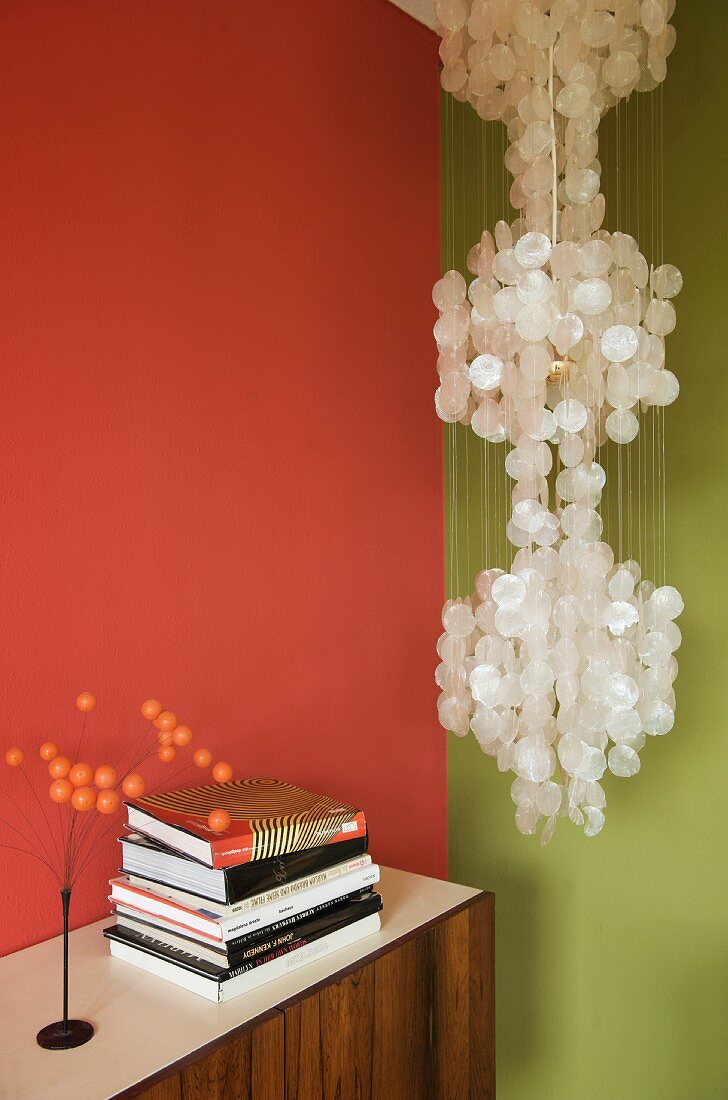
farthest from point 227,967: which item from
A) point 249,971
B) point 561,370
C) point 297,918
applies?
point 561,370

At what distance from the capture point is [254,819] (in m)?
1.40

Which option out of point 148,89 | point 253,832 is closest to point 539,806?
point 253,832

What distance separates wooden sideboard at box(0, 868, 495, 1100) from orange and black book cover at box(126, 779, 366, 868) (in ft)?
0.59

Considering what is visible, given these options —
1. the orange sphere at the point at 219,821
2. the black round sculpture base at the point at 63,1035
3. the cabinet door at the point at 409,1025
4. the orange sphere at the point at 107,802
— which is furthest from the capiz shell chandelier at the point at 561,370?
the black round sculpture base at the point at 63,1035

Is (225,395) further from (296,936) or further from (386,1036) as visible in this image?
(386,1036)

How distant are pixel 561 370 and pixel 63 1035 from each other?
1177 mm

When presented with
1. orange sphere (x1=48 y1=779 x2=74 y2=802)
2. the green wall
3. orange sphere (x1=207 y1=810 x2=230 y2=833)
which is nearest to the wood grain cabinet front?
orange sphere (x1=207 y1=810 x2=230 y2=833)

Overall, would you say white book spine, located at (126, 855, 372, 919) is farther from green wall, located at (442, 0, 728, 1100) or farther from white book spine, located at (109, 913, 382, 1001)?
green wall, located at (442, 0, 728, 1100)

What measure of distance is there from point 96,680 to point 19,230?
2.44 ft

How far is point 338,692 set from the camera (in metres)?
2.12

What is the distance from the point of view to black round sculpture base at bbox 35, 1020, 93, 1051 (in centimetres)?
117

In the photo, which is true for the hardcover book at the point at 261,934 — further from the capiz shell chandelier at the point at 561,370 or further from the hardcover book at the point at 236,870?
the capiz shell chandelier at the point at 561,370

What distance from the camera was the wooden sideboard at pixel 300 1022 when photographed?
114 cm

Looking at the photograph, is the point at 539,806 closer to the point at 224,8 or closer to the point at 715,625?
the point at 715,625
